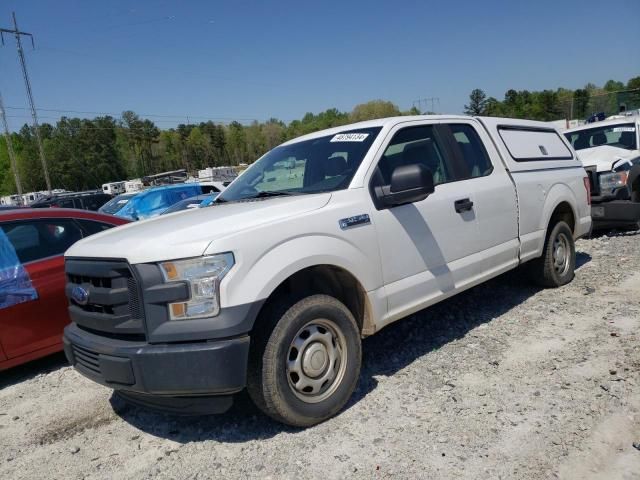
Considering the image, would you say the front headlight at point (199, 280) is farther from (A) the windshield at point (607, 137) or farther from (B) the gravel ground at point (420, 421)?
(A) the windshield at point (607, 137)

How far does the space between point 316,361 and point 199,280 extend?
95 cm

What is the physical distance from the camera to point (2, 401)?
4.30 m

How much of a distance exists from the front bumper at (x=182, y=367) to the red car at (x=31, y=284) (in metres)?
2.11

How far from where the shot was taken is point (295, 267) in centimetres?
303

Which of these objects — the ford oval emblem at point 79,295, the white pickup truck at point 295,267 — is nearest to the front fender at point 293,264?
the white pickup truck at point 295,267

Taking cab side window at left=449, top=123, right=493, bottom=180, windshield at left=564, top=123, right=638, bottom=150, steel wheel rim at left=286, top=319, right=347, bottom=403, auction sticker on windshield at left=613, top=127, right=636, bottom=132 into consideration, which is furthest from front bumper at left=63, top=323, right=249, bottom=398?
auction sticker on windshield at left=613, top=127, right=636, bottom=132

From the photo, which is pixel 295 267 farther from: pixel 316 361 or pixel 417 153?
pixel 417 153

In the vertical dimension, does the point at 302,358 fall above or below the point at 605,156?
below

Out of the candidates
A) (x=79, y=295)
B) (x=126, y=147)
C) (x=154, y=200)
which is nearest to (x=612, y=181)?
(x=79, y=295)

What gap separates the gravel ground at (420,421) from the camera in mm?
2781

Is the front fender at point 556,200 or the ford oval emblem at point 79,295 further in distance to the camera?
the front fender at point 556,200

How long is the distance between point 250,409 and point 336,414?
2.12 ft

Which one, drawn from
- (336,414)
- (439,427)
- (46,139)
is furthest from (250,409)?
(46,139)

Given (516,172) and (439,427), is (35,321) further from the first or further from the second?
(516,172)
